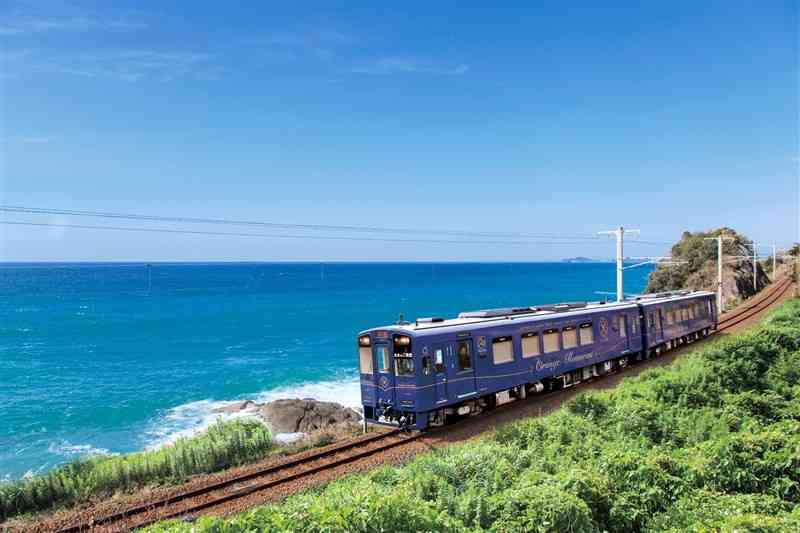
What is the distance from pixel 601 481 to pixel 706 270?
68560 mm

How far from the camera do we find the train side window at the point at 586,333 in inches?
860

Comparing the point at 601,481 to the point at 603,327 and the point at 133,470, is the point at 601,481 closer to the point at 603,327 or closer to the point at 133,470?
the point at 133,470

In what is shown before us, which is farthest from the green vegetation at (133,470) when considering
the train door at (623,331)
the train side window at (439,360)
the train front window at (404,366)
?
the train door at (623,331)

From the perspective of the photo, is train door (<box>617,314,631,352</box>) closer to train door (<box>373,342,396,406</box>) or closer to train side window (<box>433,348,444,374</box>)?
train side window (<box>433,348,444,374</box>)

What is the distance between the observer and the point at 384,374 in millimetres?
16438

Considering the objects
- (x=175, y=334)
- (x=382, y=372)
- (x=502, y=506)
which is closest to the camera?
(x=502, y=506)

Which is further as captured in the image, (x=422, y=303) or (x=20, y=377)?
(x=422, y=303)

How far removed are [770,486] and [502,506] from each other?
4.85m

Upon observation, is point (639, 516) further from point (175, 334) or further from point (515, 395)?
point (175, 334)

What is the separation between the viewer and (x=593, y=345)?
74.3 feet

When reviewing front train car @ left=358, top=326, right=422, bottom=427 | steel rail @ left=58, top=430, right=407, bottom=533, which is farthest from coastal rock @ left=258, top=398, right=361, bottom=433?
steel rail @ left=58, top=430, right=407, bottom=533

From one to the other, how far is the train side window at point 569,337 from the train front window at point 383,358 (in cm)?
777

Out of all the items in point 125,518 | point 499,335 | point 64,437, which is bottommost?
point 64,437

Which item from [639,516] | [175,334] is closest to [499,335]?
[639,516]
